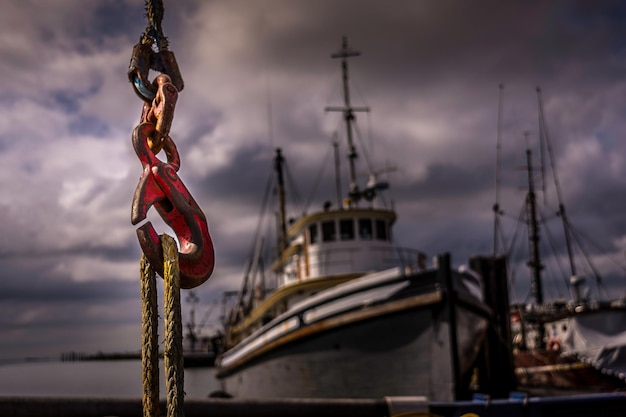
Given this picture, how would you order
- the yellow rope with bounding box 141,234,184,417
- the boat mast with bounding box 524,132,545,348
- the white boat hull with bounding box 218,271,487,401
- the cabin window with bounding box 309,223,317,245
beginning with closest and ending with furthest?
the yellow rope with bounding box 141,234,184,417
the white boat hull with bounding box 218,271,487,401
the cabin window with bounding box 309,223,317,245
the boat mast with bounding box 524,132,545,348

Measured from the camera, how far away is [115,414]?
4527mm

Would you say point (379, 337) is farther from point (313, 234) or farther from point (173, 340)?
point (173, 340)

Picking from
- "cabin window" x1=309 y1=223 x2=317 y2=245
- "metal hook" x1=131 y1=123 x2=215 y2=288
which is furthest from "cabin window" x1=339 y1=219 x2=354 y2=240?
"metal hook" x1=131 y1=123 x2=215 y2=288

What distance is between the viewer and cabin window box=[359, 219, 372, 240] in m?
17.0

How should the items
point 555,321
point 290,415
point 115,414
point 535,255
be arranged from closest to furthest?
point 115,414
point 290,415
point 555,321
point 535,255

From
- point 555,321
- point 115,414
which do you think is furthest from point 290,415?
point 555,321

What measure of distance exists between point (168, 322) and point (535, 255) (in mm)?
36304

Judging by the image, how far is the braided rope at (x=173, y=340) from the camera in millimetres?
2213

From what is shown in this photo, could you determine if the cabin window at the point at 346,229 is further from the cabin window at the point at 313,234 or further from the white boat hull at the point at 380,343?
the white boat hull at the point at 380,343

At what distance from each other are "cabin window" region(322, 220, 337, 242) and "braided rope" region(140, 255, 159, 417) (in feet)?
47.9

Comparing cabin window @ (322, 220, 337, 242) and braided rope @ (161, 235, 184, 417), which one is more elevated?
cabin window @ (322, 220, 337, 242)

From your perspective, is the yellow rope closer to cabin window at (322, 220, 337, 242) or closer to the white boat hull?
the white boat hull

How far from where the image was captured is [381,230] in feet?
56.6

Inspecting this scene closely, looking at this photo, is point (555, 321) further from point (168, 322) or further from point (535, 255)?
point (168, 322)
